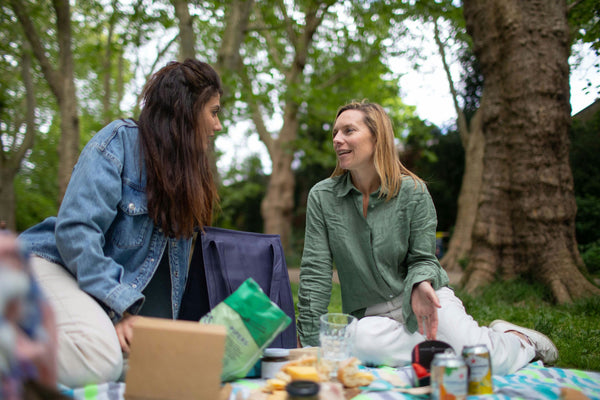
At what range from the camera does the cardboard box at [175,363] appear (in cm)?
154

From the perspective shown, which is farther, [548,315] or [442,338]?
[548,315]

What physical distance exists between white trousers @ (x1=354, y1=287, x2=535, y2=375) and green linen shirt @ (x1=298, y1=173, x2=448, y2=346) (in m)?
0.16

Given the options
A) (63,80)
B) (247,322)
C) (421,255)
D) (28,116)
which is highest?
(28,116)

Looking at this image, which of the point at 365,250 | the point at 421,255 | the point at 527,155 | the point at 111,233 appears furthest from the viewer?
the point at 527,155

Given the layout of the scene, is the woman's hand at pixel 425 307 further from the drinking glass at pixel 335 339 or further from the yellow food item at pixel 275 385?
the yellow food item at pixel 275 385

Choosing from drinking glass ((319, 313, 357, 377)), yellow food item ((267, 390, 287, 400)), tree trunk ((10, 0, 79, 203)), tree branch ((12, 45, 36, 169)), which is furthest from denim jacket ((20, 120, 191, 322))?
tree branch ((12, 45, 36, 169))

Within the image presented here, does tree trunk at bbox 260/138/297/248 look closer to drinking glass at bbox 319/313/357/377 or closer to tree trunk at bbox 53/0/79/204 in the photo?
tree trunk at bbox 53/0/79/204

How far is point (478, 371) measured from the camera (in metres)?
1.75

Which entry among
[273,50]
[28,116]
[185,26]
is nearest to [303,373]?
[185,26]

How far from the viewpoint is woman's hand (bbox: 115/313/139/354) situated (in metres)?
1.90

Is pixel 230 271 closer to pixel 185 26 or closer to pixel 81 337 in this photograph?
pixel 81 337

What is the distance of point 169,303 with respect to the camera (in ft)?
7.65

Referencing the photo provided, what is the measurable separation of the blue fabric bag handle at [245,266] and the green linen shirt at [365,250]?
0.64ft

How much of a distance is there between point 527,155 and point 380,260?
Answer: 267cm
